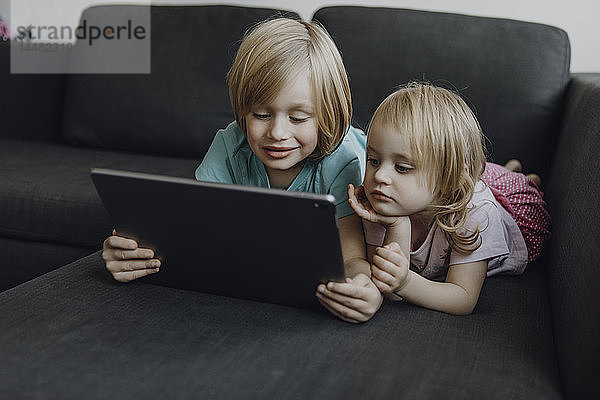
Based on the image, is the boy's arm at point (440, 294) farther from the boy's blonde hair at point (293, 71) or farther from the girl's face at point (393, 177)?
the boy's blonde hair at point (293, 71)

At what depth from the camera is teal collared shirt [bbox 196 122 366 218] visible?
1256mm

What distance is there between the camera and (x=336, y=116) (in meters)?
1.18

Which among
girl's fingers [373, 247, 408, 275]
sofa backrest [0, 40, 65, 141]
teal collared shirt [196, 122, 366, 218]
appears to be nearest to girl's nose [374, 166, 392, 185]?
girl's fingers [373, 247, 408, 275]

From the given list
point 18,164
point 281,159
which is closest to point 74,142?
point 18,164

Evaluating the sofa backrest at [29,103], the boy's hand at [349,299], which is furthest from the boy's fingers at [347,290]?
the sofa backrest at [29,103]

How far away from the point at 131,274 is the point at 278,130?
0.34 metres

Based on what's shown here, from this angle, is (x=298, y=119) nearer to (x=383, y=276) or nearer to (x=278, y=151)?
(x=278, y=151)

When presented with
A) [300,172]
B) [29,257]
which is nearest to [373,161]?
[300,172]

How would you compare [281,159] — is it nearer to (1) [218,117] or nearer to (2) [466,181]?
(2) [466,181]

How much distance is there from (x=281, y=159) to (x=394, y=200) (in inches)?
9.3

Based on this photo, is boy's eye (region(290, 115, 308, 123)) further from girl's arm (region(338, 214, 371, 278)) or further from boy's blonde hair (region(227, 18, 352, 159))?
girl's arm (region(338, 214, 371, 278))

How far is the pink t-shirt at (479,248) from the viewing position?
1.12 m

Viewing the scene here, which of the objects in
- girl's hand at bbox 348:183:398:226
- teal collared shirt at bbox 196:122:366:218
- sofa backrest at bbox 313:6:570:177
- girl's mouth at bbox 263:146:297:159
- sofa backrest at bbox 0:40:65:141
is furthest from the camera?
sofa backrest at bbox 0:40:65:141

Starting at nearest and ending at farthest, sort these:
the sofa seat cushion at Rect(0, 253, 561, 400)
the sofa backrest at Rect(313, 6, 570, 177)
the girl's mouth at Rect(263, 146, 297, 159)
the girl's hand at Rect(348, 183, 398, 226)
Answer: the sofa seat cushion at Rect(0, 253, 561, 400) < the girl's hand at Rect(348, 183, 398, 226) < the girl's mouth at Rect(263, 146, 297, 159) < the sofa backrest at Rect(313, 6, 570, 177)
